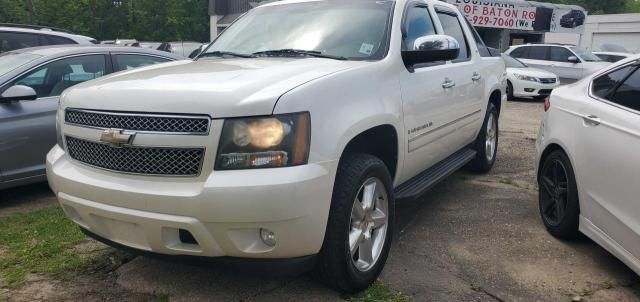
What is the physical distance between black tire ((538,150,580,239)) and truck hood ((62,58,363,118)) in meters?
1.85

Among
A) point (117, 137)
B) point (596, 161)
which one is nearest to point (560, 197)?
point (596, 161)

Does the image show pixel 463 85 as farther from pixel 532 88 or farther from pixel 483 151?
pixel 532 88

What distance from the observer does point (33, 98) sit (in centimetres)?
464

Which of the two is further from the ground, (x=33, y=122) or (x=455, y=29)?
(x=455, y=29)

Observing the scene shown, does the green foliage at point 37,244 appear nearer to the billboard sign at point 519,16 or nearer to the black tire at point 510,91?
the black tire at point 510,91

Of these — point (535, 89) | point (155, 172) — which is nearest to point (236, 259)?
point (155, 172)

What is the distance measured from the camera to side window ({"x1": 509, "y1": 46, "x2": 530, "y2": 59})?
17.0 metres

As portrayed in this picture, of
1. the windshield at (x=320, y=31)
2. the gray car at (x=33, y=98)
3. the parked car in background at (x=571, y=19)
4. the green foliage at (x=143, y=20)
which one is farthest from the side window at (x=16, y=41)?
the green foliage at (x=143, y=20)

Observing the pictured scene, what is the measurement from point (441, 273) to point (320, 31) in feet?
6.03

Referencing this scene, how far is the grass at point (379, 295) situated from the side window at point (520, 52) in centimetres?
1560

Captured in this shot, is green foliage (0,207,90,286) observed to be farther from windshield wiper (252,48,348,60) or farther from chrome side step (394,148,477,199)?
chrome side step (394,148,477,199)

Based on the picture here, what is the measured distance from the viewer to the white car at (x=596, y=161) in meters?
3.05

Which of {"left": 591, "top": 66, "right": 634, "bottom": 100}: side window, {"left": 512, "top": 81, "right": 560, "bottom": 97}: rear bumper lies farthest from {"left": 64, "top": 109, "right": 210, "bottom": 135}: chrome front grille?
{"left": 512, "top": 81, "right": 560, "bottom": 97}: rear bumper

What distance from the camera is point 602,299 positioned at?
10.3ft
